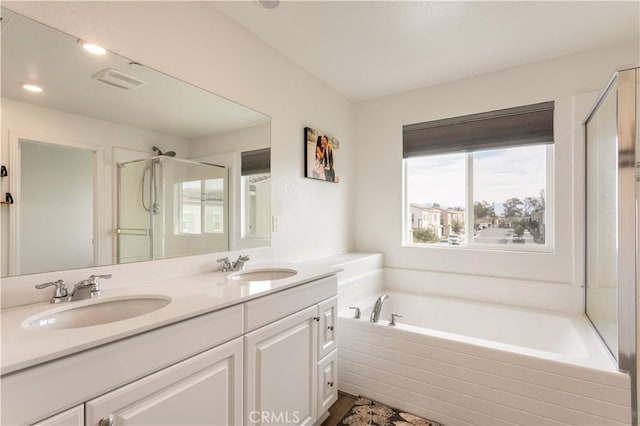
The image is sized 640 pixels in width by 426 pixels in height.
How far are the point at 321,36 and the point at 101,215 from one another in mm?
1773

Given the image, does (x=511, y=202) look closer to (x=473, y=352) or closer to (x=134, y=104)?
(x=473, y=352)

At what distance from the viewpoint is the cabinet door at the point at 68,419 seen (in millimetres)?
709

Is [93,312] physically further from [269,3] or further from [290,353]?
[269,3]

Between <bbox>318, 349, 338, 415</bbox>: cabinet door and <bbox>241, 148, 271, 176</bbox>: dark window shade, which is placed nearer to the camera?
<bbox>318, 349, 338, 415</bbox>: cabinet door

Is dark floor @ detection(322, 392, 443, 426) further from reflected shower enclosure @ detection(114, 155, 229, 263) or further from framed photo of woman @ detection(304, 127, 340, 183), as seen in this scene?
framed photo of woman @ detection(304, 127, 340, 183)

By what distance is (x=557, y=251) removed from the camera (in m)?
2.42

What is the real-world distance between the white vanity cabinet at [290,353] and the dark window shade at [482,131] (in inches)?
A: 74.0

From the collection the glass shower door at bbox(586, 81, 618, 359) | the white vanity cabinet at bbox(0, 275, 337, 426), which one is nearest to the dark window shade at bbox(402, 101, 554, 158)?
the glass shower door at bbox(586, 81, 618, 359)

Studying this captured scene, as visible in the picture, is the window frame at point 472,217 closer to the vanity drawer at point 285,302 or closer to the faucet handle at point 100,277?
the vanity drawer at point 285,302

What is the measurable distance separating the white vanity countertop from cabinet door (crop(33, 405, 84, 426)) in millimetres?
154

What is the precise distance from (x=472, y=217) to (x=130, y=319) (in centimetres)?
284

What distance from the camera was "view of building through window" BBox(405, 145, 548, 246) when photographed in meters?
2.59

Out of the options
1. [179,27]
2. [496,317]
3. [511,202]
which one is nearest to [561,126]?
[511,202]

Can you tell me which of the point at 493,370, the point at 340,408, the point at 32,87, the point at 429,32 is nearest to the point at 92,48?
the point at 32,87
